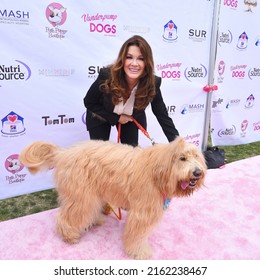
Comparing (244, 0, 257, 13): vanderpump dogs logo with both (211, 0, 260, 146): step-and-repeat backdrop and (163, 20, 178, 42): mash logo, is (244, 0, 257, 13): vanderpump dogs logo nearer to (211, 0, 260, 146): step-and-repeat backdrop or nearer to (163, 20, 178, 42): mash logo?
(211, 0, 260, 146): step-and-repeat backdrop

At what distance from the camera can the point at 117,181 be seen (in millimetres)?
1825

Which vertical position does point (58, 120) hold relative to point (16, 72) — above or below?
below

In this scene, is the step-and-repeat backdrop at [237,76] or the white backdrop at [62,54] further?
the step-and-repeat backdrop at [237,76]

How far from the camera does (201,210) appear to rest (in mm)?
2639

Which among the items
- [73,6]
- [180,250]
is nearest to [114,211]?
[180,250]

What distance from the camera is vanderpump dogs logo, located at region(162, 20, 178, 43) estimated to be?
304cm

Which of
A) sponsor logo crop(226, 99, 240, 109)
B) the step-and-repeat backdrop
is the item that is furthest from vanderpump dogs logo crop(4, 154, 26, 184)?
sponsor logo crop(226, 99, 240, 109)

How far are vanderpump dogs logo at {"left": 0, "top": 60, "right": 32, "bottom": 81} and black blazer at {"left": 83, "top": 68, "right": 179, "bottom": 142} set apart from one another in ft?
2.00

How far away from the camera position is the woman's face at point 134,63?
1.96m

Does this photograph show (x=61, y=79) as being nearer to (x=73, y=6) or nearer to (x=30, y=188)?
(x=73, y=6)

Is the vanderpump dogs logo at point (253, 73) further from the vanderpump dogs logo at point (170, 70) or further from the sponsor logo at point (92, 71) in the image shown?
the sponsor logo at point (92, 71)

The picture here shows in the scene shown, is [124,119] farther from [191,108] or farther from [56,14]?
[191,108]

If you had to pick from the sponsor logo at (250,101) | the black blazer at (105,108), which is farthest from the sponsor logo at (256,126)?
the black blazer at (105,108)

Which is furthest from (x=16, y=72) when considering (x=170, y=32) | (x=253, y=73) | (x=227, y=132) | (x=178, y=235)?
(x=253, y=73)
